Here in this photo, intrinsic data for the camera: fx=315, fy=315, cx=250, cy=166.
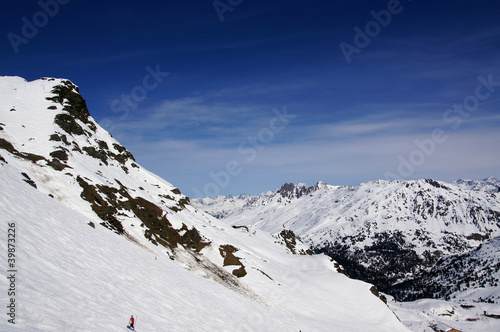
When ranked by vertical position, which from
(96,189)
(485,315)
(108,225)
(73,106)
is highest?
(73,106)

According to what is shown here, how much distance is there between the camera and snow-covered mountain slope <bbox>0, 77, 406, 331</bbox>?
56.0ft

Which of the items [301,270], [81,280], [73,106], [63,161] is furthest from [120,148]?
[81,280]

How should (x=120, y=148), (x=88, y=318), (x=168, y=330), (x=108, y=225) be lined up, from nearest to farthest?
(x=88, y=318) < (x=168, y=330) < (x=108, y=225) < (x=120, y=148)

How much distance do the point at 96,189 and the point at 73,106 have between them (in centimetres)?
3457

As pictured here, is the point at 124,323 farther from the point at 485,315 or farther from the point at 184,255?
the point at 485,315

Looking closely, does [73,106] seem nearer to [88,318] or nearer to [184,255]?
[184,255]

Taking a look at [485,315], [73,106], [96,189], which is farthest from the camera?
[485,315]

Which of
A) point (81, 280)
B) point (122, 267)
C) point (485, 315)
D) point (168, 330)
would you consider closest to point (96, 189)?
point (122, 267)

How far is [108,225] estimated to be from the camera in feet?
131

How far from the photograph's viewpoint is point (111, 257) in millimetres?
26422

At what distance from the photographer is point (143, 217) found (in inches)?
2072

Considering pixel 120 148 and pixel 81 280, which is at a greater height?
pixel 120 148

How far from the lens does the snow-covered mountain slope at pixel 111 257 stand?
1706 centimetres

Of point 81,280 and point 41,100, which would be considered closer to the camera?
point 81,280
